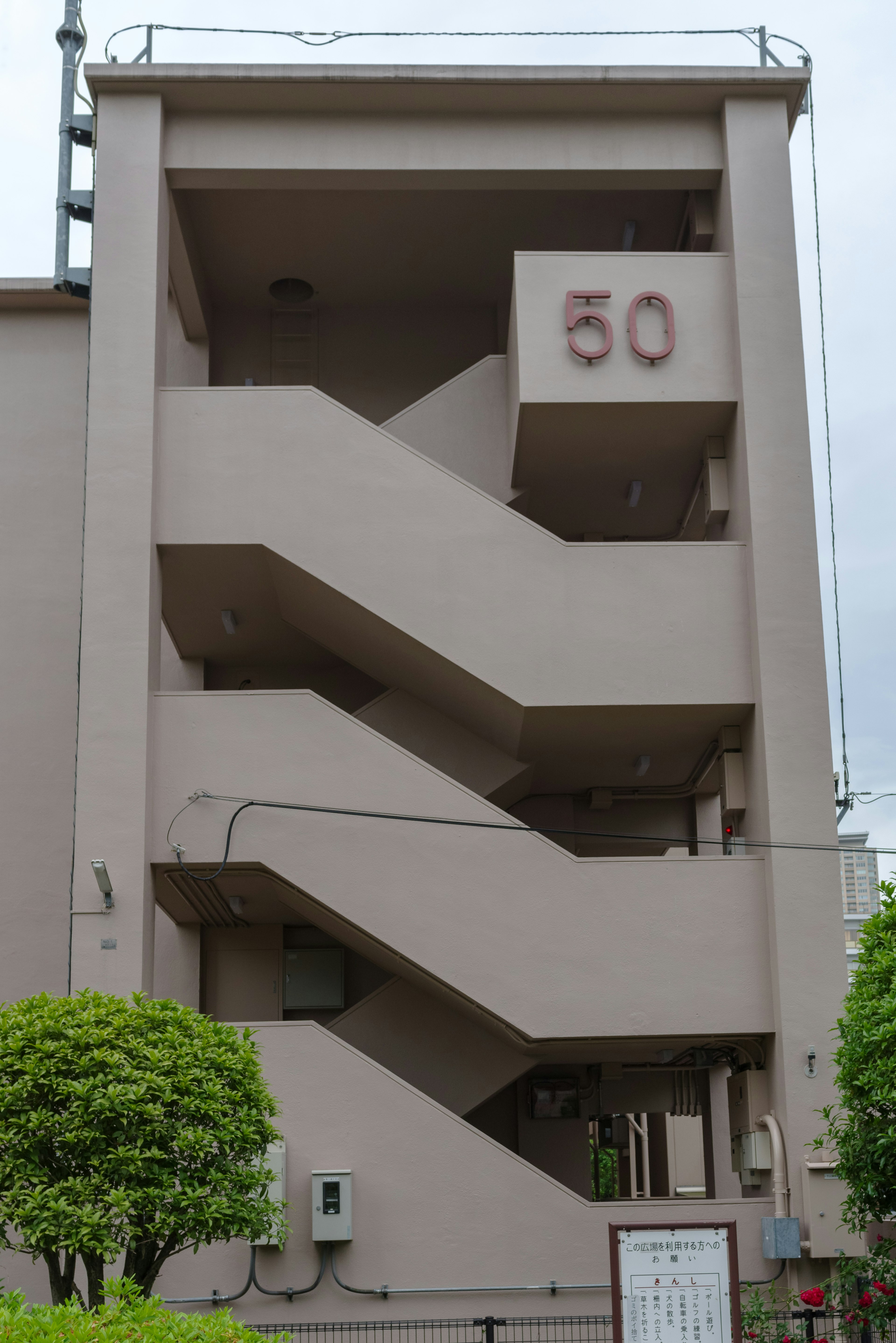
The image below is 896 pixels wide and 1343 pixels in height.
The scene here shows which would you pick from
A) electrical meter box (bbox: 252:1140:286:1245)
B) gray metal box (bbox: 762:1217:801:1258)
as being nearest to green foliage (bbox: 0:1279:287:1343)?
electrical meter box (bbox: 252:1140:286:1245)

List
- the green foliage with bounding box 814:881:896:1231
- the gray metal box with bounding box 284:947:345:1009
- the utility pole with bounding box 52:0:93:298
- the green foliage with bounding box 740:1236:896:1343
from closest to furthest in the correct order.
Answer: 1. the green foliage with bounding box 814:881:896:1231
2. the green foliage with bounding box 740:1236:896:1343
3. the utility pole with bounding box 52:0:93:298
4. the gray metal box with bounding box 284:947:345:1009

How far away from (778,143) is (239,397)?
7238 millimetres

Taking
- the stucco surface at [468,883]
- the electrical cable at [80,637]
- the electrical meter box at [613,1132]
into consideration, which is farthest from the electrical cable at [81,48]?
the electrical meter box at [613,1132]

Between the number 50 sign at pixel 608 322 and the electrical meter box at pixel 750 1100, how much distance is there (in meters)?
8.10

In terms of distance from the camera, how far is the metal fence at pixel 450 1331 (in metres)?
12.8

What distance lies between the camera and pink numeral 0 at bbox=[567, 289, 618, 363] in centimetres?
1573

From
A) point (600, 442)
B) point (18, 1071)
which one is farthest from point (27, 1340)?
point (600, 442)

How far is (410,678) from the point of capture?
16.2 m

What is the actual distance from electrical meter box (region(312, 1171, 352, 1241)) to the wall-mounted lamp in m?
3.44

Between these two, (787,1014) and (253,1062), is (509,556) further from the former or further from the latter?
(253,1062)

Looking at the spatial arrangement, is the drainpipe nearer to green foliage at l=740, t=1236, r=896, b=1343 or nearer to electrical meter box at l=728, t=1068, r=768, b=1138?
electrical meter box at l=728, t=1068, r=768, b=1138

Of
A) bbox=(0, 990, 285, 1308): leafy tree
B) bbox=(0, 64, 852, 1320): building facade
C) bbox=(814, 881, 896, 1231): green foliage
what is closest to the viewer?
bbox=(0, 990, 285, 1308): leafy tree

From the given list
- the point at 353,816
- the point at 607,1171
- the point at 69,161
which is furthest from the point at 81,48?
the point at 607,1171

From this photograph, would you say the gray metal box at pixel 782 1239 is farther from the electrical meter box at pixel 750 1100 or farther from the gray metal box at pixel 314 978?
the gray metal box at pixel 314 978
